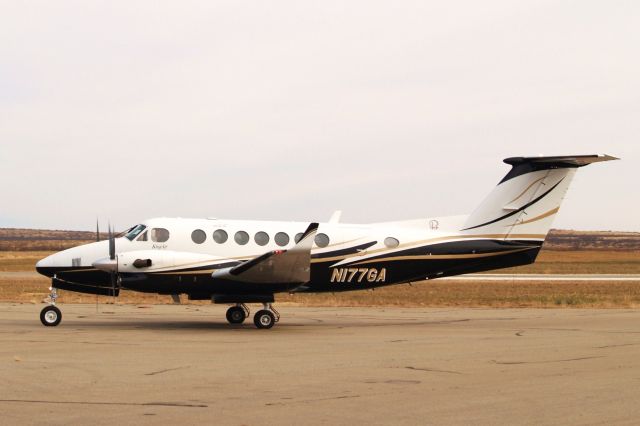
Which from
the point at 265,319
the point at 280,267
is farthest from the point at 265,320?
the point at 280,267

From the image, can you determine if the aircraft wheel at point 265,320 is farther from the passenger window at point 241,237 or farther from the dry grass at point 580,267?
the dry grass at point 580,267

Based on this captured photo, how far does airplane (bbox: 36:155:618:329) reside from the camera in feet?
72.1

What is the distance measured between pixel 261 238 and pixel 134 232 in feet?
10.9

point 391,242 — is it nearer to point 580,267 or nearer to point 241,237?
point 241,237

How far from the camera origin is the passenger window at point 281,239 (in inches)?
907

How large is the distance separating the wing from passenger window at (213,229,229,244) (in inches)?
35.3

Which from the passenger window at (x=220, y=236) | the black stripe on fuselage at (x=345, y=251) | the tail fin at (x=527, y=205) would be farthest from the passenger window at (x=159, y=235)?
the tail fin at (x=527, y=205)

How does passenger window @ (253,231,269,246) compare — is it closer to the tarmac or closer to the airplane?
the airplane

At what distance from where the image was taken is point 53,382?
12.3 m

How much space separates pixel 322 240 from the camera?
23.2m

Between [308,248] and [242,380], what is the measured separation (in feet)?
28.0

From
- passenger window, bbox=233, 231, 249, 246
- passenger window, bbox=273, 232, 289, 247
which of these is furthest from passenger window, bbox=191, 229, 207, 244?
passenger window, bbox=273, 232, 289, 247

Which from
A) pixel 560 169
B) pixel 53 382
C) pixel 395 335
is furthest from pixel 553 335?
pixel 53 382

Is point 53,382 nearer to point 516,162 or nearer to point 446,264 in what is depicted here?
point 446,264
